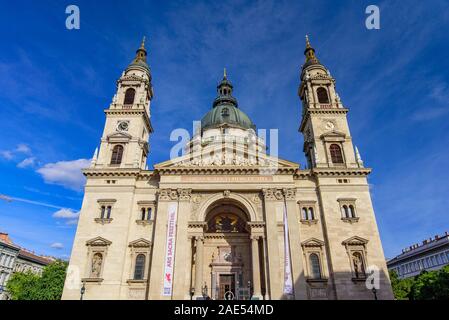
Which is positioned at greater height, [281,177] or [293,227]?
[281,177]

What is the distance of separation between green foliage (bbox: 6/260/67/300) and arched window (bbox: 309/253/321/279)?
37332 mm

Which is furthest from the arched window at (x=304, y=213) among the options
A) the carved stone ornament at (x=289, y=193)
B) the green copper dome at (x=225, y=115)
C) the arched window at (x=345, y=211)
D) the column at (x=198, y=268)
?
the green copper dome at (x=225, y=115)

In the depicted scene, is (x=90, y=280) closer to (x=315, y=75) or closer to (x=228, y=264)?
(x=228, y=264)

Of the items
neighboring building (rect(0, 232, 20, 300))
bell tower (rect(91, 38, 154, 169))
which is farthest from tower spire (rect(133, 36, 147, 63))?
neighboring building (rect(0, 232, 20, 300))

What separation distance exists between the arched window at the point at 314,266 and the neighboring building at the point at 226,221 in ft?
0.37

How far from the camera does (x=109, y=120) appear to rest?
115 ft

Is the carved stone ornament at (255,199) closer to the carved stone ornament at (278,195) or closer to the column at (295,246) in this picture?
the carved stone ornament at (278,195)

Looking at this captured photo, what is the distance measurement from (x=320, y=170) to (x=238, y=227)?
10.6 meters

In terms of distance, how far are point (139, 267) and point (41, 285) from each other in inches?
1081

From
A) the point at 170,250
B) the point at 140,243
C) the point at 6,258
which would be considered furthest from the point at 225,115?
the point at 6,258

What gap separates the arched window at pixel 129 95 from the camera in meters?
36.9

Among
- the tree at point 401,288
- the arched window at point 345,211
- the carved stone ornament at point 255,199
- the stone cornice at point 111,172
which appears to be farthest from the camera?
the tree at point 401,288
